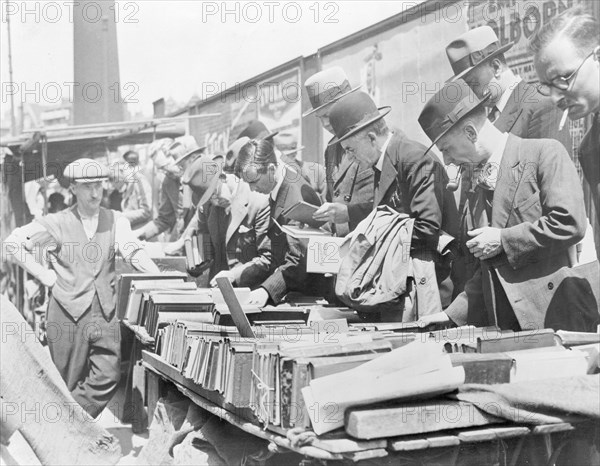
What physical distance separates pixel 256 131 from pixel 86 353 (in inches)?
98.1

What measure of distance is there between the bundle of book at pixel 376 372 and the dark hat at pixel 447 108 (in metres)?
1.30

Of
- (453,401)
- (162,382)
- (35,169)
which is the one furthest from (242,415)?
(35,169)

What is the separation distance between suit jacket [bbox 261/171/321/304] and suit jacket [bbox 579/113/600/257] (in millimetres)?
2520

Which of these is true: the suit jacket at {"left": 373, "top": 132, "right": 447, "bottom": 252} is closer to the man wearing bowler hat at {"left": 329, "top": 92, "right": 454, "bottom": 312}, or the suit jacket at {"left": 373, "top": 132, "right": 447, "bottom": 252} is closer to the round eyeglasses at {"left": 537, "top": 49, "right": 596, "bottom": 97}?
the man wearing bowler hat at {"left": 329, "top": 92, "right": 454, "bottom": 312}

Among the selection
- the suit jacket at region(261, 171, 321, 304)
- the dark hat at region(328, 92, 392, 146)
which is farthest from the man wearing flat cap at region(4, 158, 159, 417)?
the dark hat at region(328, 92, 392, 146)

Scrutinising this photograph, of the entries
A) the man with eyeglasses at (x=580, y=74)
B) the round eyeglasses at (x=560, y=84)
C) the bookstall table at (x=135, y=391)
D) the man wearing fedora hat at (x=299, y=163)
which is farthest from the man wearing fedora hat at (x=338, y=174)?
the bookstall table at (x=135, y=391)

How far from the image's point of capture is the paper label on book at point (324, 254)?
5609mm

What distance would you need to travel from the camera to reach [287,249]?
6887mm

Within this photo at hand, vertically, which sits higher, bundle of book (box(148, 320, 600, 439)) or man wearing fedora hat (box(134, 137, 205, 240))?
man wearing fedora hat (box(134, 137, 205, 240))

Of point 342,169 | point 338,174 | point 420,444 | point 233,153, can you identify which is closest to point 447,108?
point 342,169

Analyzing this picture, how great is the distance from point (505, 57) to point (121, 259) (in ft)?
13.0

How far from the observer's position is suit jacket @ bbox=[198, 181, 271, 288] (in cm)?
715

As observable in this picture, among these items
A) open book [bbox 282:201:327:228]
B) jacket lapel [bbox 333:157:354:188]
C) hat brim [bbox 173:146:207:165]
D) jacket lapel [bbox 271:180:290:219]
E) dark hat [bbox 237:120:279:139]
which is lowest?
open book [bbox 282:201:327:228]

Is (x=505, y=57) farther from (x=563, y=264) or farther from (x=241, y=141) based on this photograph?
(x=241, y=141)
